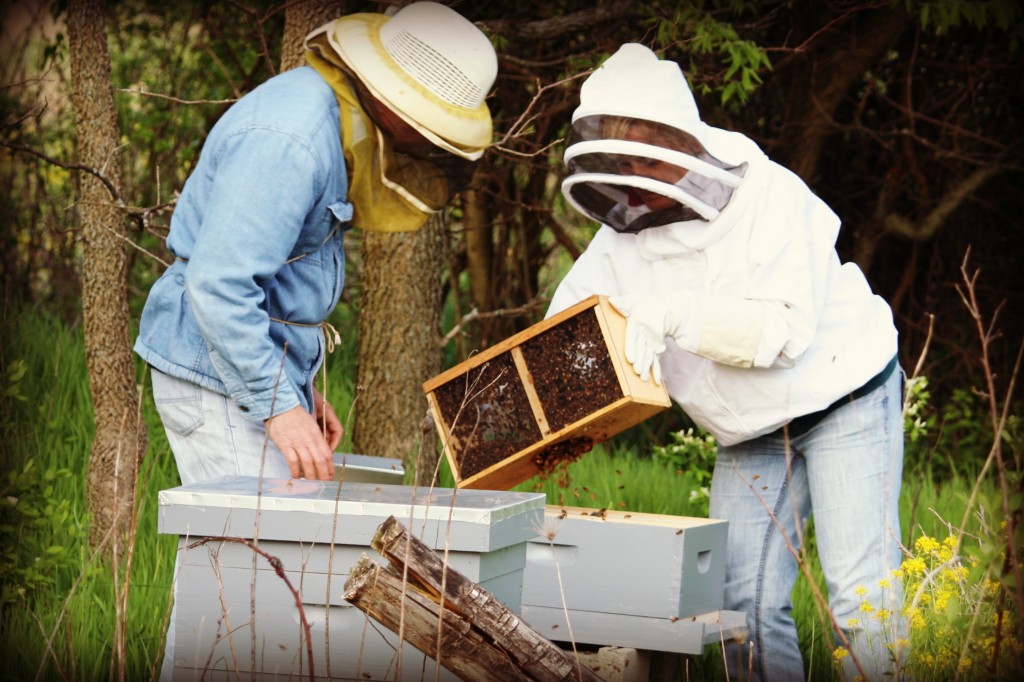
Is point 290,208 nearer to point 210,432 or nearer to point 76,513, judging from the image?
point 210,432

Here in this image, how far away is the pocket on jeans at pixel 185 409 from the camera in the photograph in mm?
3014

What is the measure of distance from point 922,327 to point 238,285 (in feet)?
19.9

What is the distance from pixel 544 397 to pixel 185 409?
1.07m

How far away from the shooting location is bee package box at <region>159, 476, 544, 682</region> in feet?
8.01

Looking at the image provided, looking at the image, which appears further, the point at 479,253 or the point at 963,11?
the point at 479,253

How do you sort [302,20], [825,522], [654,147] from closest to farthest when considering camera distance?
[654,147] < [825,522] < [302,20]

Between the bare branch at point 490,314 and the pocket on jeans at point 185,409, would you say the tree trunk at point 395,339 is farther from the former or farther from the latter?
the pocket on jeans at point 185,409

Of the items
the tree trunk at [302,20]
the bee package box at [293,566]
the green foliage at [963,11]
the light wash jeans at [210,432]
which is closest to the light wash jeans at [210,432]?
Answer: the light wash jeans at [210,432]

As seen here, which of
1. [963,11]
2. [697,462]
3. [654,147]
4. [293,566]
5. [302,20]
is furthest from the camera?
[697,462]

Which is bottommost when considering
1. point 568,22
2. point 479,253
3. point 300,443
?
point 300,443

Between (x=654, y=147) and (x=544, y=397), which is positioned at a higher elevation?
(x=654, y=147)

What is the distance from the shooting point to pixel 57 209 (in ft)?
25.1

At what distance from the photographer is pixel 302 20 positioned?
479 centimetres

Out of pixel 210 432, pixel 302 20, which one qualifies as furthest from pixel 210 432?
pixel 302 20
